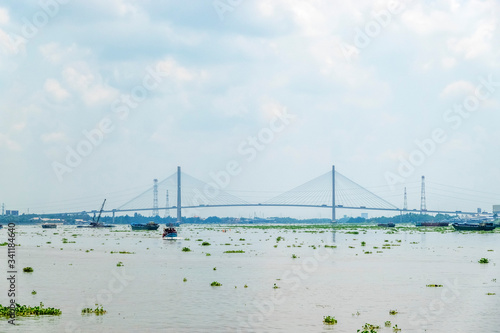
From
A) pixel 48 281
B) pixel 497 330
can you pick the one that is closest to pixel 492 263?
pixel 497 330

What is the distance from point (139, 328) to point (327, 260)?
3194 centimetres

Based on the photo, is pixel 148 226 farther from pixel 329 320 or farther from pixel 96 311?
pixel 329 320

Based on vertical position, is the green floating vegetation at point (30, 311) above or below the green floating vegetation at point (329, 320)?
above

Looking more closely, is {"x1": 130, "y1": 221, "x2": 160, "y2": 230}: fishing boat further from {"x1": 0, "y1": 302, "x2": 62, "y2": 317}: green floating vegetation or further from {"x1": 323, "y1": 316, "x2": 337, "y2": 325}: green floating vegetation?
{"x1": 323, "y1": 316, "x2": 337, "y2": 325}: green floating vegetation

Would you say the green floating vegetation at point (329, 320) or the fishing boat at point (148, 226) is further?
the fishing boat at point (148, 226)

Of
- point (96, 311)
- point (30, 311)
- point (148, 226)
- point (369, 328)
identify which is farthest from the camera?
point (148, 226)

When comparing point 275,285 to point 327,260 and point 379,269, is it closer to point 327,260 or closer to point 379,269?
point 379,269

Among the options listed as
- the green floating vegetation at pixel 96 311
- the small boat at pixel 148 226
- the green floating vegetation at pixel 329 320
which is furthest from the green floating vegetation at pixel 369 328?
the small boat at pixel 148 226

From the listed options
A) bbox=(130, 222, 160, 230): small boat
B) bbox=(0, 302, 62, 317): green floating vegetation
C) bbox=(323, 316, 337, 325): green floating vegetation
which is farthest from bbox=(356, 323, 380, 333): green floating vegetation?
bbox=(130, 222, 160, 230): small boat

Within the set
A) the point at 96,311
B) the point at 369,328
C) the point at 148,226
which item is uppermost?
the point at 96,311

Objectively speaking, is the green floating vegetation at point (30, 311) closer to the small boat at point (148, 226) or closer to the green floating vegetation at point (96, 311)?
the green floating vegetation at point (96, 311)

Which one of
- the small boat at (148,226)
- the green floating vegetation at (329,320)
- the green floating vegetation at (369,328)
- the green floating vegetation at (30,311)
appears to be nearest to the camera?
the green floating vegetation at (369,328)

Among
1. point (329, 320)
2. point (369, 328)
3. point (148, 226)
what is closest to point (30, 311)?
point (329, 320)

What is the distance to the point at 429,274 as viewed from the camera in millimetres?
42250
